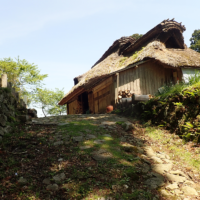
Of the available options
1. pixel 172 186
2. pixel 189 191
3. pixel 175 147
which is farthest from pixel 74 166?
pixel 175 147

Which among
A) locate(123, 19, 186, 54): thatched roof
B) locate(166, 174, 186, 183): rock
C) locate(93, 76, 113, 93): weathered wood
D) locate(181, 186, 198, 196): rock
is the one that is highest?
locate(123, 19, 186, 54): thatched roof

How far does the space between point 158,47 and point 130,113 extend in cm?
461

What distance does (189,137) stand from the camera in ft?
16.7

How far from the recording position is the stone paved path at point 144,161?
10.8 feet

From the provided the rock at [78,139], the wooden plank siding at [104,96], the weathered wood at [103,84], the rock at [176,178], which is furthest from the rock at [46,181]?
the weathered wood at [103,84]

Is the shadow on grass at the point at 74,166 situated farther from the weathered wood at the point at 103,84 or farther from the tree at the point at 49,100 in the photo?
the tree at the point at 49,100

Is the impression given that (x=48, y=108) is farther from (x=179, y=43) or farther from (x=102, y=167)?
(x=102, y=167)

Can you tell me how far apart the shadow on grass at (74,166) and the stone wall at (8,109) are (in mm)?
338

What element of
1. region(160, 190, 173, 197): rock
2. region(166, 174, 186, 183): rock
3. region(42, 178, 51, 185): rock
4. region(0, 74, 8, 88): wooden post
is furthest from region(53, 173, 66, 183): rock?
region(0, 74, 8, 88): wooden post

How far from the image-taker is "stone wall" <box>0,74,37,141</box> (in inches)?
202

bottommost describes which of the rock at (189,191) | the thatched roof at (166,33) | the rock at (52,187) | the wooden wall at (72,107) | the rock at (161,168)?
the rock at (189,191)

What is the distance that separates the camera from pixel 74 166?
389 centimetres

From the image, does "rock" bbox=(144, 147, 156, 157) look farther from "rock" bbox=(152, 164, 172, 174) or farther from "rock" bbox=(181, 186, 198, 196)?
"rock" bbox=(181, 186, 198, 196)

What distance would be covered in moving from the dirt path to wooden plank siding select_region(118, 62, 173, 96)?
5.51m
